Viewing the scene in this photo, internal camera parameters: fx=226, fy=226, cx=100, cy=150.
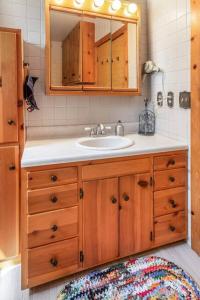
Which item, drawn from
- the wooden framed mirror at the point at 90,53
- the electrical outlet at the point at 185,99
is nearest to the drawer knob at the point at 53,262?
the wooden framed mirror at the point at 90,53

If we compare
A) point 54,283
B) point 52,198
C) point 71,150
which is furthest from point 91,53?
point 54,283

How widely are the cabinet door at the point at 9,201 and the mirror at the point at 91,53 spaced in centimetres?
63

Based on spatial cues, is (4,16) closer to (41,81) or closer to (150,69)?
(41,81)

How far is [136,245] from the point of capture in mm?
1615

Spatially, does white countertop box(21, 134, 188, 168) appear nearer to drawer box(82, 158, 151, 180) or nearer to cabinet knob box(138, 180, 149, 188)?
drawer box(82, 158, 151, 180)

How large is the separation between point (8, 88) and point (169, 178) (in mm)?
1312

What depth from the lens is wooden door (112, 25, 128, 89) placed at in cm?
196

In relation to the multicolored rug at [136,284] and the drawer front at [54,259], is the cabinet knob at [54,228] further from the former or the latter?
the multicolored rug at [136,284]

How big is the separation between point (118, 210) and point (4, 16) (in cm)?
165

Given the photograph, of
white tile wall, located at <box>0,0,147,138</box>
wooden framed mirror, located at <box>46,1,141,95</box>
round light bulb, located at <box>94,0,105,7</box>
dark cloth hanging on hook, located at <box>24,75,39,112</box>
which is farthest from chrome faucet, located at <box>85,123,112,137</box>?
round light bulb, located at <box>94,0,105,7</box>

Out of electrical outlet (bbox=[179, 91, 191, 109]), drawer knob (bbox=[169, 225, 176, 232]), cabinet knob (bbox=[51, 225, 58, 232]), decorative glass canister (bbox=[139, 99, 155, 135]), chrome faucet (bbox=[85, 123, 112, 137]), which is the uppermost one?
electrical outlet (bbox=[179, 91, 191, 109])

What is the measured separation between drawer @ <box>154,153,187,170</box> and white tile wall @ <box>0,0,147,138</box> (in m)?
0.65

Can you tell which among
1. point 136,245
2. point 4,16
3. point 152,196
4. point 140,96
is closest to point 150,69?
point 140,96

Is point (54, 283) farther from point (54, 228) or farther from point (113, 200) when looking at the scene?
point (113, 200)
